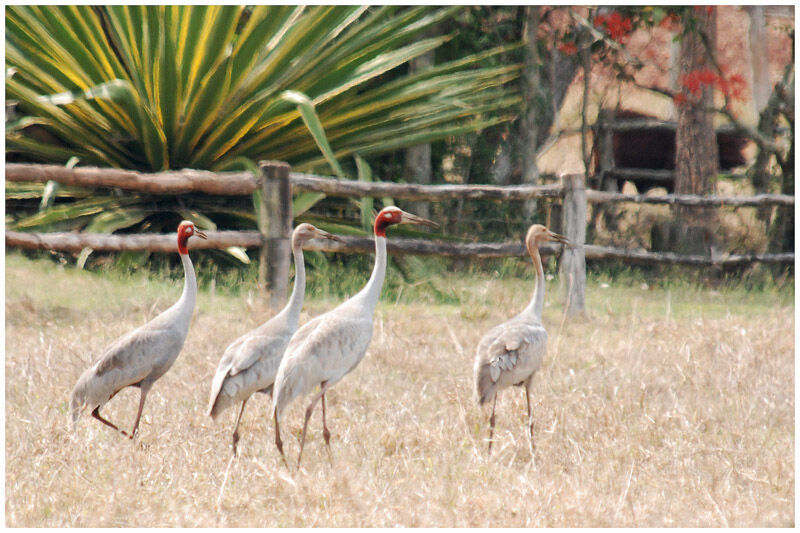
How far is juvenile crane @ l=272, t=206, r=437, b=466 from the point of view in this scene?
8.97ft

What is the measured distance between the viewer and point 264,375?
2.84m

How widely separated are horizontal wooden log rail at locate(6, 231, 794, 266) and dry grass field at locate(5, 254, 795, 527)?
40 centimetres

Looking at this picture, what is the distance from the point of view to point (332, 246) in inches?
227

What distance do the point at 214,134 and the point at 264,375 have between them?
160 inches

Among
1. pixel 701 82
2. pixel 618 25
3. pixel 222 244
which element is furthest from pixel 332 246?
pixel 701 82

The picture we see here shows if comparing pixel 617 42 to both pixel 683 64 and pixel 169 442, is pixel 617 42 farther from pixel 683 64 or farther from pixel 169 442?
pixel 169 442

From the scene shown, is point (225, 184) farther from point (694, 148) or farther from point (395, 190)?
point (694, 148)

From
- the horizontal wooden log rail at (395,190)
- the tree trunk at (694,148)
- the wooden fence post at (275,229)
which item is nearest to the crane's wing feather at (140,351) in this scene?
the wooden fence post at (275,229)

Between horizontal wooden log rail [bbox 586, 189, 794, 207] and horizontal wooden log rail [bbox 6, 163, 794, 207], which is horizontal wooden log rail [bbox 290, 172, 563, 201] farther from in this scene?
horizontal wooden log rail [bbox 586, 189, 794, 207]

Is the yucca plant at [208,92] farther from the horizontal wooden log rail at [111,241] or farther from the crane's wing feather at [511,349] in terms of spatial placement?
the crane's wing feather at [511,349]

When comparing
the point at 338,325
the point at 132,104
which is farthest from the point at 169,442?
the point at 132,104

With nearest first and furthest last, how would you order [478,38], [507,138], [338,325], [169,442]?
[338,325] < [169,442] < [478,38] < [507,138]

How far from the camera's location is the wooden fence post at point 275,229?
5309mm

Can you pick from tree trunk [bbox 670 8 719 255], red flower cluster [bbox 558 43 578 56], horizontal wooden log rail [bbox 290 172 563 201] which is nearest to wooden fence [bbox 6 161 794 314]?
horizontal wooden log rail [bbox 290 172 563 201]
